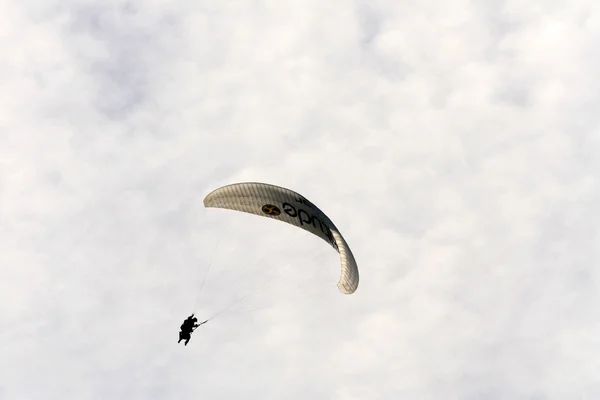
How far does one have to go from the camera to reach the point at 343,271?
184 ft

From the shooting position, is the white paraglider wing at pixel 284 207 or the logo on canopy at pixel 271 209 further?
the logo on canopy at pixel 271 209

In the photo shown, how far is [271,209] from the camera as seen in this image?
5797 centimetres

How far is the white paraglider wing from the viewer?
56438 mm

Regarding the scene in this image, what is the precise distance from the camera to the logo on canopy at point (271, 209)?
2275 inches

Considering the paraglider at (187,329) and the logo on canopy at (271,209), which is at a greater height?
the logo on canopy at (271,209)

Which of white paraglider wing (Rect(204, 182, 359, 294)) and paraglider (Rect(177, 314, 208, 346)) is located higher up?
white paraglider wing (Rect(204, 182, 359, 294))

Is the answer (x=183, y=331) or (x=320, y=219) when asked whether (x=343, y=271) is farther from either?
(x=183, y=331)

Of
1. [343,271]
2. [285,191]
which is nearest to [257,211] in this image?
[285,191]

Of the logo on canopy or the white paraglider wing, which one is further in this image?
the logo on canopy

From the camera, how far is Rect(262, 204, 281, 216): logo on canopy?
57781 mm

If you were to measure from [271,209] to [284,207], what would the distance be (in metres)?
0.82

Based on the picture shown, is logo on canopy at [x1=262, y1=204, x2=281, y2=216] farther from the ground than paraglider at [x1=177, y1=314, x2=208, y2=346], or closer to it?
farther from the ground

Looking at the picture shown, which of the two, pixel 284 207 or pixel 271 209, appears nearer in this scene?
pixel 284 207

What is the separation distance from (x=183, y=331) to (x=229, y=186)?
895 centimetres
